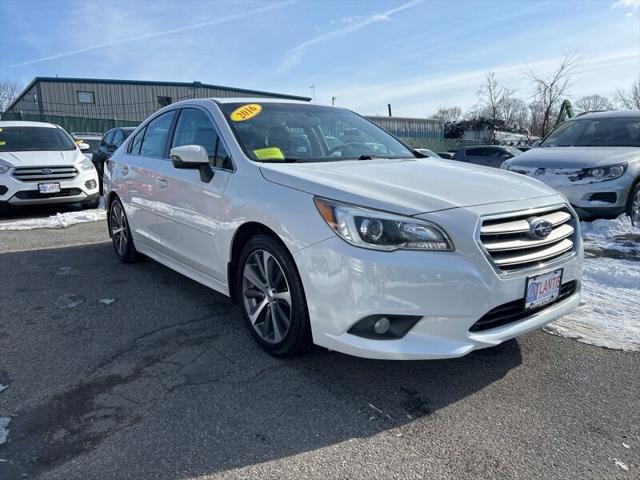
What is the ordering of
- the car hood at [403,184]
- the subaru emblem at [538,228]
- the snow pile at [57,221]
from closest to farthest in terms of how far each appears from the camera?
the car hood at [403,184]
the subaru emblem at [538,228]
the snow pile at [57,221]

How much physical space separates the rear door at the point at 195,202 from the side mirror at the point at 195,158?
4cm

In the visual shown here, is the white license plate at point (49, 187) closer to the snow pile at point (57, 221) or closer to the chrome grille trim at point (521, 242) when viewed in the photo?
the snow pile at point (57, 221)

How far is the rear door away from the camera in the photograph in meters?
3.54

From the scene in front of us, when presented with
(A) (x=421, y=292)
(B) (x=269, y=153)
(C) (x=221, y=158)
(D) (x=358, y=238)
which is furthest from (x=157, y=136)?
(A) (x=421, y=292)

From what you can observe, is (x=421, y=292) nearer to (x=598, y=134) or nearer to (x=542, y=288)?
(x=542, y=288)

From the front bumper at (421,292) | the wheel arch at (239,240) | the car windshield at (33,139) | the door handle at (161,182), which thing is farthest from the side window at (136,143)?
the car windshield at (33,139)

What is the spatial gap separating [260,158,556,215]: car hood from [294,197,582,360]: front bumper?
0.17 metres

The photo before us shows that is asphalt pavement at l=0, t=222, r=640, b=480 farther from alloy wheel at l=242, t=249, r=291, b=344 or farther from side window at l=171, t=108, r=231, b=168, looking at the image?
side window at l=171, t=108, r=231, b=168

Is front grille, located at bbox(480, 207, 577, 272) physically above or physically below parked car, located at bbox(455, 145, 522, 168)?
below

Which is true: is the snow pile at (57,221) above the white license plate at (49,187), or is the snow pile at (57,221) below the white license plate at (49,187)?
below

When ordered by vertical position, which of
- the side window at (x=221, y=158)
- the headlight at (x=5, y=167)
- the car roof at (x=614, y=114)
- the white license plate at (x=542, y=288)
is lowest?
the white license plate at (x=542, y=288)

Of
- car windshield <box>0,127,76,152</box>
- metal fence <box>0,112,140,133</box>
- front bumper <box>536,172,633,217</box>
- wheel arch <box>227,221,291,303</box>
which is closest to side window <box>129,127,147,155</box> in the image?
wheel arch <box>227,221,291,303</box>

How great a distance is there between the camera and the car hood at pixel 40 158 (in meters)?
8.60

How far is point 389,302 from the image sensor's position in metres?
2.48
